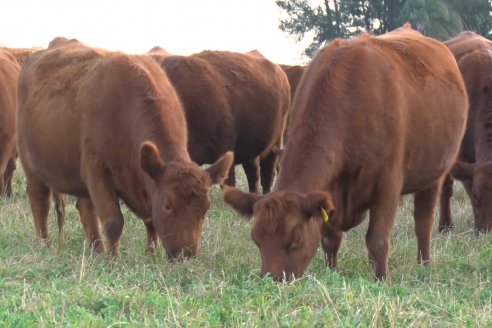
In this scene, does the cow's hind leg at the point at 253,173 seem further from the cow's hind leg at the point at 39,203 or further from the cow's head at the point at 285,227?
the cow's head at the point at 285,227

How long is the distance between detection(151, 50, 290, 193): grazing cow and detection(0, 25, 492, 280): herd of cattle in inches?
70.1

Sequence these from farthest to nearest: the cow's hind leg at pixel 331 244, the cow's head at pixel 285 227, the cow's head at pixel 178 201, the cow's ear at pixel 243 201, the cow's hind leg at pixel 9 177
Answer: the cow's hind leg at pixel 9 177 < the cow's hind leg at pixel 331 244 < the cow's head at pixel 178 201 < the cow's ear at pixel 243 201 < the cow's head at pixel 285 227

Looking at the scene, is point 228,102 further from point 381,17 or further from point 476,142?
point 381,17

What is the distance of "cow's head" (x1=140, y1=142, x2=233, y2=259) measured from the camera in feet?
22.4

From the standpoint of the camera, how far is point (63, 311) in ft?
16.9

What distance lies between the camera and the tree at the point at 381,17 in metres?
28.4

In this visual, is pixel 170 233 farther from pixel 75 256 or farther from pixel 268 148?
pixel 268 148

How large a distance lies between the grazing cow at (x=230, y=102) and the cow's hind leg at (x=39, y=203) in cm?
207

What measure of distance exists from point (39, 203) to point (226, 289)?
139 inches

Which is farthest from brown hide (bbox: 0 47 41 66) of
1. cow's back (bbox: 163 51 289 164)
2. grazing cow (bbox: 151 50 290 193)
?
cow's back (bbox: 163 51 289 164)

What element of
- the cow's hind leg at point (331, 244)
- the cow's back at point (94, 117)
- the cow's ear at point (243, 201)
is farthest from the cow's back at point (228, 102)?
the cow's ear at point (243, 201)

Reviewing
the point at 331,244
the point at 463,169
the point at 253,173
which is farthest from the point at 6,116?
the point at 463,169

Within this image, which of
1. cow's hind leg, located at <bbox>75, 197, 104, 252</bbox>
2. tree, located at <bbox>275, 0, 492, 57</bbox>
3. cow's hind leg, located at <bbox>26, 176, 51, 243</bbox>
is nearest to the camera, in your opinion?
cow's hind leg, located at <bbox>75, 197, 104, 252</bbox>

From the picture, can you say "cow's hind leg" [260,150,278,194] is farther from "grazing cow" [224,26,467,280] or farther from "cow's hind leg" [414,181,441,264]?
"grazing cow" [224,26,467,280]
